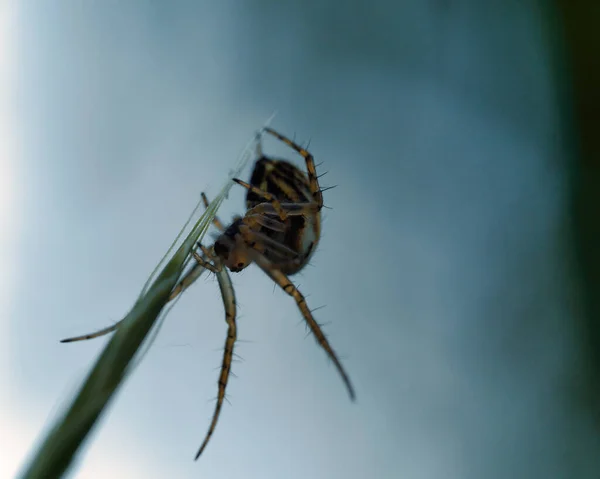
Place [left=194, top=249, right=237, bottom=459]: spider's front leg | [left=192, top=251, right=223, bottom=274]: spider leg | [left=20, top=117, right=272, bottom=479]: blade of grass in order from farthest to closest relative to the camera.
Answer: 1. [left=194, top=249, right=237, bottom=459]: spider's front leg
2. [left=192, top=251, right=223, bottom=274]: spider leg
3. [left=20, top=117, right=272, bottom=479]: blade of grass

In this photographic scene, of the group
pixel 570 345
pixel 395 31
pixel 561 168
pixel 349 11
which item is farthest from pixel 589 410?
pixel 349 11

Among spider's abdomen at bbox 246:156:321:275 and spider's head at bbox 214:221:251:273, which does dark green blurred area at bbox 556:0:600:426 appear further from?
spider's head at bbox 214:221:251:273

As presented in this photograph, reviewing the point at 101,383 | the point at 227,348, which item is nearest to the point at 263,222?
the point at 227,348

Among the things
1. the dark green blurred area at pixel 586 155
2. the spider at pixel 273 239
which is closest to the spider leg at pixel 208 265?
the spider at pixel 273 239

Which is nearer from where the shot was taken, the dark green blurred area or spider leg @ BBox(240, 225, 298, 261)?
spider leg @ BBox(240, 225, 298, 261)

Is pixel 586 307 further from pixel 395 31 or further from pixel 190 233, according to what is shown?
pixel 190 233

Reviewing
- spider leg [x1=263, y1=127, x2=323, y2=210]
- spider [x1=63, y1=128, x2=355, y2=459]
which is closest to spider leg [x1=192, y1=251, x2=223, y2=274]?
spider [x1=63, y1=128, x2=355, y2=459]
